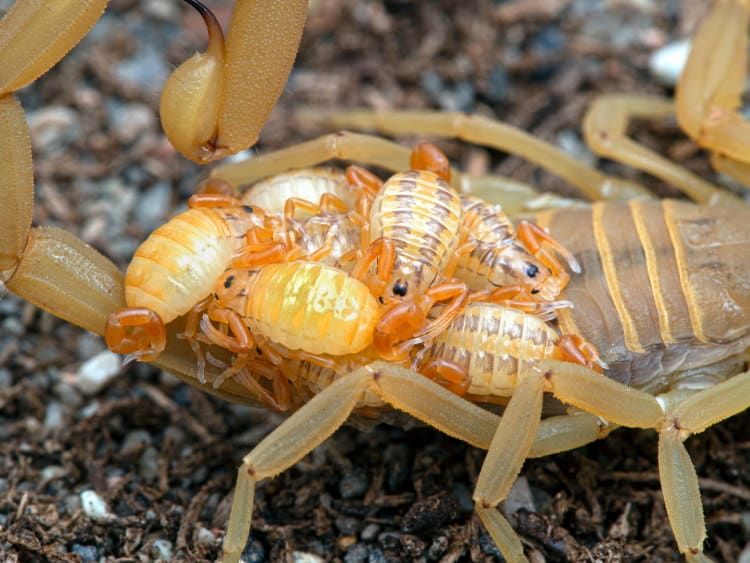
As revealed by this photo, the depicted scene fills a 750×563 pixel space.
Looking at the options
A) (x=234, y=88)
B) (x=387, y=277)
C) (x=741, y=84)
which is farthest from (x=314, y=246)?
(x=741, y=84)

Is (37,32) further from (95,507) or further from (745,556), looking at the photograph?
(745,556)

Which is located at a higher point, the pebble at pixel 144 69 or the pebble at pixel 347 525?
the pebble at pixel 144 69

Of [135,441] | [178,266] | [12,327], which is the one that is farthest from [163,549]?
[12,327]

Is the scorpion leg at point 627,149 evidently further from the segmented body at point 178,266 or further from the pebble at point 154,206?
the pebble at point 154,206

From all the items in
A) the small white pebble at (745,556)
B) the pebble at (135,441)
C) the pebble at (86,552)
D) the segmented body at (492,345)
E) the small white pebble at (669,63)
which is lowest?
the small white pebble at (745,556)

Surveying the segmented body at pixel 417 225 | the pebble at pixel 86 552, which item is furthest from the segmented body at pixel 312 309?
the pebble at pixel 86 552

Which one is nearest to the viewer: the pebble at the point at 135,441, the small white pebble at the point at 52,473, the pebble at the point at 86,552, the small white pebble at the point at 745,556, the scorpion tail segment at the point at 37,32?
the scorpion tail segment at the point at 37,32

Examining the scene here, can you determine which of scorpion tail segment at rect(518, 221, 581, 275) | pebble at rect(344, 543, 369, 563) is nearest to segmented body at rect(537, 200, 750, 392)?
scorpion tail segment at rect(518, 221, 581, 275)

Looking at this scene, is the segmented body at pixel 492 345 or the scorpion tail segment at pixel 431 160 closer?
the segmented body at pixel 492 345
